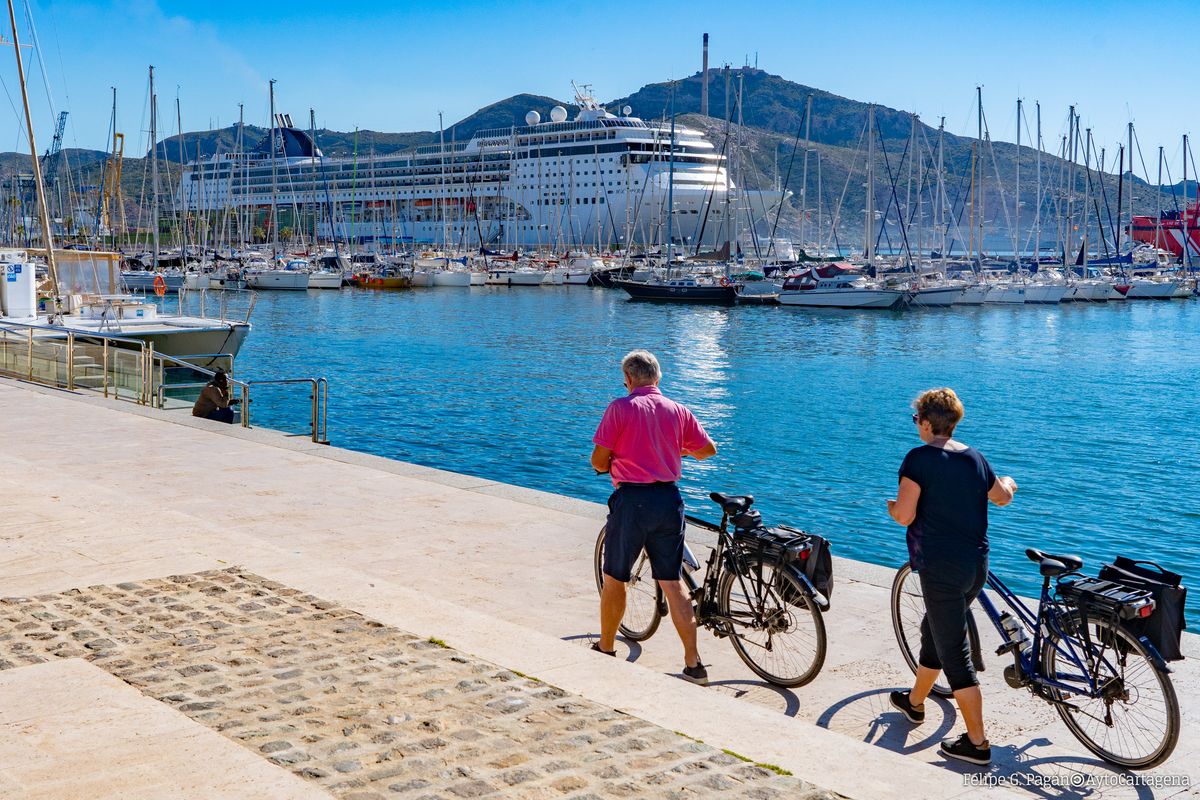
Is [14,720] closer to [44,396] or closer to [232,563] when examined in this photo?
[232,563]

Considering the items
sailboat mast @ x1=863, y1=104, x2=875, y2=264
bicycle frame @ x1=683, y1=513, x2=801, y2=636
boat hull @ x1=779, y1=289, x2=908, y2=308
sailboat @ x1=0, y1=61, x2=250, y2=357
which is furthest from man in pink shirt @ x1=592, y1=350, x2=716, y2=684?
boat hull @ x1=779, y1=289, x2=908, y2=308

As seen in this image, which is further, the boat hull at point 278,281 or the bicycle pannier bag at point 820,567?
the boat hull at point 278,281

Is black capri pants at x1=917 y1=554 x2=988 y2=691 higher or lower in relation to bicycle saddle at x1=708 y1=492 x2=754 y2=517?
lower

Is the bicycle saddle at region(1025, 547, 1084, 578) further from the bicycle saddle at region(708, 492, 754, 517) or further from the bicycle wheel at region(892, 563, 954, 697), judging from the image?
the bicycle saddle at region(708, 492, 754, 517)

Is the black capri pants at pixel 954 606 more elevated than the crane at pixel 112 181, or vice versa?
the crane at pixel 112 181

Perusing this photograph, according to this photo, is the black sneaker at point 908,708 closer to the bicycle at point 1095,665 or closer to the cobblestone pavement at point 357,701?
the bicycle at point 1095,665

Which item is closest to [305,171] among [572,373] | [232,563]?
[572,373]

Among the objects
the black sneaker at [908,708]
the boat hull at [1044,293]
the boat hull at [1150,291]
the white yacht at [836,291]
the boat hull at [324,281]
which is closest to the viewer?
the black sneaker at [908,708]

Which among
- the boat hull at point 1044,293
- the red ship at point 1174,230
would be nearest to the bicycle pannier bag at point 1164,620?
the boat hull at point 1044,293

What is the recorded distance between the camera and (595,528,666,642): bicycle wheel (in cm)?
640

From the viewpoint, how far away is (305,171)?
137000 millimetres

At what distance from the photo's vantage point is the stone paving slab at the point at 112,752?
3.98m

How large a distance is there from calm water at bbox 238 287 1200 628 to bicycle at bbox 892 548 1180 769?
6.79m

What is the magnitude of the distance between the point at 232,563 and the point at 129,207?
191166 millimetres
